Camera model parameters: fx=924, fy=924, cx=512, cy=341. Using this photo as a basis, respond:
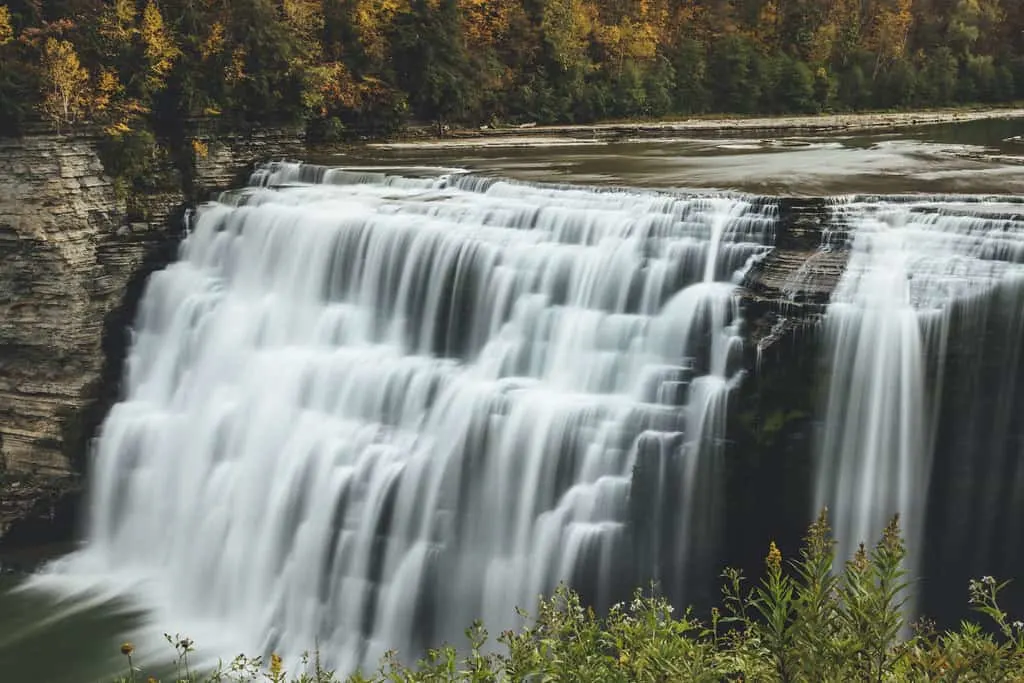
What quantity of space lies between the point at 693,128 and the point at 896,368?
19261mm

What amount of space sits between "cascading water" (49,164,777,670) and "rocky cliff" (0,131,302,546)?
780 mm

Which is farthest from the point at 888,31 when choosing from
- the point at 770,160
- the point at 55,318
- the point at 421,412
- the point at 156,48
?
the point at 55,318

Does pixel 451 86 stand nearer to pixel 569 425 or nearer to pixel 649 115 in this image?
pixel 649 115

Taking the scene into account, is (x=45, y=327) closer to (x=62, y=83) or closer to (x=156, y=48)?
(x=62, y=83)

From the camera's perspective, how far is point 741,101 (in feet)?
116

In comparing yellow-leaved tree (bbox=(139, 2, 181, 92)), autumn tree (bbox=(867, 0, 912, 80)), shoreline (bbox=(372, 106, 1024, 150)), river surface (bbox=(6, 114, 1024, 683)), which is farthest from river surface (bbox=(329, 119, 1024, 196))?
autumn tree (bbox=(867, 0, 912, 80))

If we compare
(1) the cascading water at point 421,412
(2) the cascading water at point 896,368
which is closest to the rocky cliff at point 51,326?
(1) the cascading water at point 421,412

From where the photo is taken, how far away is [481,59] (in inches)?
1182

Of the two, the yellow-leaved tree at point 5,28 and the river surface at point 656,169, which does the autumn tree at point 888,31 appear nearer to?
the river surface at point 656,169

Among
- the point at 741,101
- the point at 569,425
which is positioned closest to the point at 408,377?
the point at 569,425

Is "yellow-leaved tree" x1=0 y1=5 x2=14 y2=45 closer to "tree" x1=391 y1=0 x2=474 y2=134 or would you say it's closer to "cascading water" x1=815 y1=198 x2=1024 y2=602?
"tree" x1=391 y1=0 x2=474 y2=134

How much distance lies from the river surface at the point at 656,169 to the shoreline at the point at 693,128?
0.56 metres

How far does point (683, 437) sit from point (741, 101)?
2586cm

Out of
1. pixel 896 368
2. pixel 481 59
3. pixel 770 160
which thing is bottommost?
pixel 896 368
